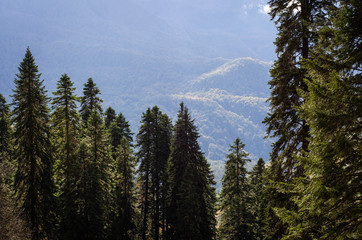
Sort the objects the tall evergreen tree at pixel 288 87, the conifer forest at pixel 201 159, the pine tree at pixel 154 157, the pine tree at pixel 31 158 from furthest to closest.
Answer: the pine tree at pixel 154 157 → the pine tree at pixel 31 158 → the tall evergreen tree at pixel 288 87 → the conifer forest at pixel 201 159

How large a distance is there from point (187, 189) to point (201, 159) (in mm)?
4257

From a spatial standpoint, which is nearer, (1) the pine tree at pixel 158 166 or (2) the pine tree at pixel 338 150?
(2) the pine tree at pixel 338 150

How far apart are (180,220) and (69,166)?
11803 mm

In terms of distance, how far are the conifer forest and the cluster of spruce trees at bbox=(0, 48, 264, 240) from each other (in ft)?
0.35

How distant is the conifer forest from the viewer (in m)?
6.41

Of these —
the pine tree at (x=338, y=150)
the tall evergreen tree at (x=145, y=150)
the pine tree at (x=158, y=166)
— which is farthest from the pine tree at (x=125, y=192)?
the pine tree at (x=338, y=150)

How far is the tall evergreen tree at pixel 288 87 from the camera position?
10961 millimetres

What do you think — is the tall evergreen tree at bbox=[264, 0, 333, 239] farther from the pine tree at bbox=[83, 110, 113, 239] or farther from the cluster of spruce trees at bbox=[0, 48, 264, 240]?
the pine tree at bbox=[83, 110, 113, 239]

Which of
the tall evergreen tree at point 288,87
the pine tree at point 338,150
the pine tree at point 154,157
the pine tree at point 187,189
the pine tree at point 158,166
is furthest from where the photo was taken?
the pine tree at point 154,157

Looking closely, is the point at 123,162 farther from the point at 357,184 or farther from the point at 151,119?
the point at 357,184

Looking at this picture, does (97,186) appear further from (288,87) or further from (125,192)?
(288,87)

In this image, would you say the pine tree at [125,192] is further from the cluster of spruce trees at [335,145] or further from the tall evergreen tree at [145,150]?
the cluster of spruce trees at [335,145]

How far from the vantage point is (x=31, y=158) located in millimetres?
21406

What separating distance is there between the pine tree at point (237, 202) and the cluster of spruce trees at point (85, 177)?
10 centimetres
